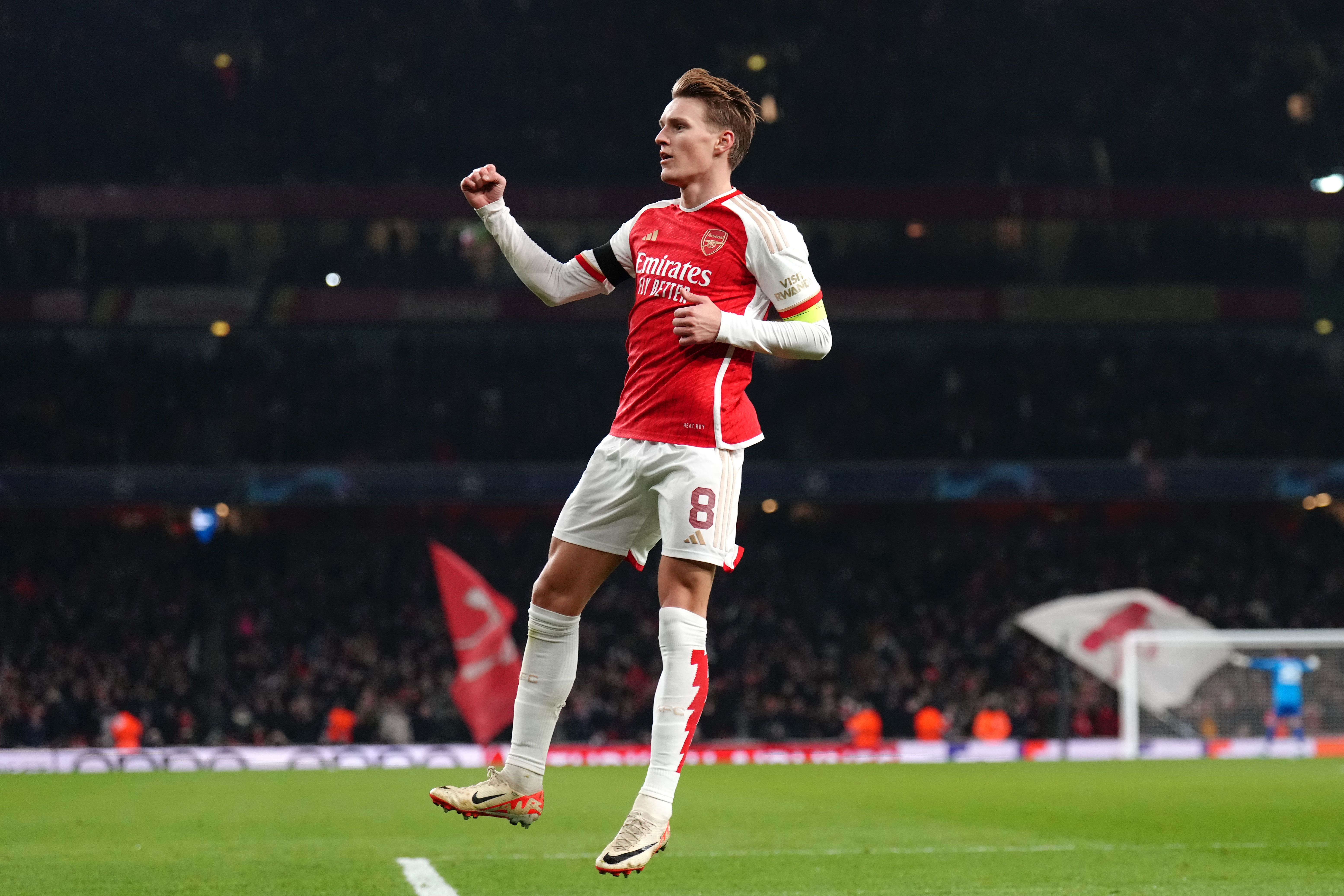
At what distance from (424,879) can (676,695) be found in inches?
123

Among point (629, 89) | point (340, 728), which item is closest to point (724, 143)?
point (340, 728)

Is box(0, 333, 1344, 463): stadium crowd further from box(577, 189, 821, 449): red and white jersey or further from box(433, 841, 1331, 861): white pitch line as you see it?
box(577, 189, 821, 449): red and white jersey

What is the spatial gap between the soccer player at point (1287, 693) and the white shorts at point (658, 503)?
20.9 m

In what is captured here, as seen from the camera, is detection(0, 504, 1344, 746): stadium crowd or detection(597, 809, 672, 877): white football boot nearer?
detection(597, 809, 672, 877): white football boot

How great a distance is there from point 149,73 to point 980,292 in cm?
1789

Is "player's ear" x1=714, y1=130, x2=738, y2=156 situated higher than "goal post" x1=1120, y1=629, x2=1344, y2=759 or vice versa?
"player's ear" x1=714, y1=130, x2=738, y2=156

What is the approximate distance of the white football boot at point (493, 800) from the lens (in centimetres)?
511

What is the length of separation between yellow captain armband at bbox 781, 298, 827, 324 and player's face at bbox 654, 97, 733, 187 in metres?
0.57

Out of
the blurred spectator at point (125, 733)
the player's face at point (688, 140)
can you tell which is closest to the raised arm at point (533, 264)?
the player's face at point (688, 140)

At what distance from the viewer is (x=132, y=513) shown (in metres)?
31.8

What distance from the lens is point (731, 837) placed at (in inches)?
411

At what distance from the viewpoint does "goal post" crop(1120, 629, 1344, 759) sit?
79.0 feet

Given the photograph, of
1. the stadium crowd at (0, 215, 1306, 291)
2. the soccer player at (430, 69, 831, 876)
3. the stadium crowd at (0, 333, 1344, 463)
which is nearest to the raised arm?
the soccer player at (430, 69, 831, 876)

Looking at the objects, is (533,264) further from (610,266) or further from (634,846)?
(634,846)
